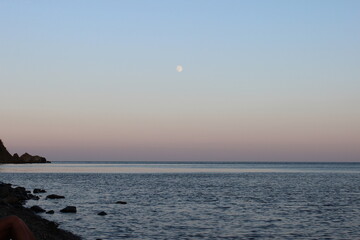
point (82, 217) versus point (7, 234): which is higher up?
point (7, 234)

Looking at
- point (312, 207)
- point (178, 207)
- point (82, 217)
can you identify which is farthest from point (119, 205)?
point (312, 207)

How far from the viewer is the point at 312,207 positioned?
50.3 m

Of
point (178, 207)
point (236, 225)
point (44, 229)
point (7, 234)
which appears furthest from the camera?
point (178, 207)

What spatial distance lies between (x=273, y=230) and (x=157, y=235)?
9.58m

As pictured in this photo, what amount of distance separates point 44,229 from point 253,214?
23.5 m

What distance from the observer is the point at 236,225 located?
35750mm

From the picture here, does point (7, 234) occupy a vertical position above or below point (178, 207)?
above

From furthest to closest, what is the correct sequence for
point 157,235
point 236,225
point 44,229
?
point 236,225 → point 157,235 → point 44,229

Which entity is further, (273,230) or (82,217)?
(82,217)

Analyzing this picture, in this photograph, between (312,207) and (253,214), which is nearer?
(253,214)

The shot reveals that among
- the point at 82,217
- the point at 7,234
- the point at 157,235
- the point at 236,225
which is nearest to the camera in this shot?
the point at 7,234

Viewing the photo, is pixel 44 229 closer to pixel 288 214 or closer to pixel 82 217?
pixel 82 217

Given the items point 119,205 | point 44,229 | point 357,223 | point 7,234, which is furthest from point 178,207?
point 7,234

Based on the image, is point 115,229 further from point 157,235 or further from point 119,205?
point 119,205
